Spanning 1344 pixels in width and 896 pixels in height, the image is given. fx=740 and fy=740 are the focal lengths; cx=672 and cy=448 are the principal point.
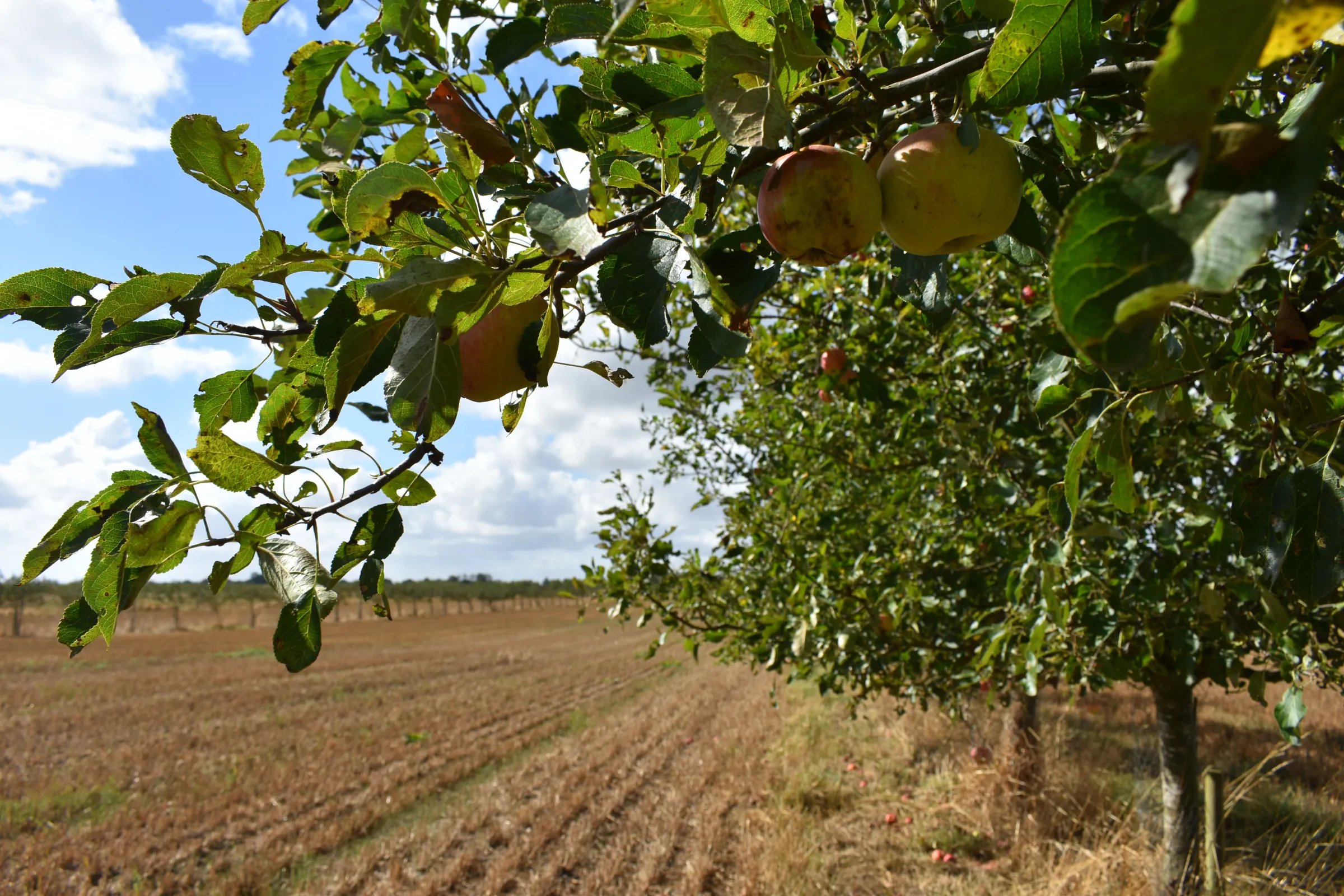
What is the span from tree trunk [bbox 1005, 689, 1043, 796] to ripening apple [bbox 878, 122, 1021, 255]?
797cm

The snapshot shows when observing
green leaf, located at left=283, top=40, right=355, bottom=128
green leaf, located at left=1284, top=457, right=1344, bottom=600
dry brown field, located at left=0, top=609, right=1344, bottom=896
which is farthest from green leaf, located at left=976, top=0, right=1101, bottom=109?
dry brown field, located at left=0, top=609, right=1344, bottom=896

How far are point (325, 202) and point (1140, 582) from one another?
3207mm

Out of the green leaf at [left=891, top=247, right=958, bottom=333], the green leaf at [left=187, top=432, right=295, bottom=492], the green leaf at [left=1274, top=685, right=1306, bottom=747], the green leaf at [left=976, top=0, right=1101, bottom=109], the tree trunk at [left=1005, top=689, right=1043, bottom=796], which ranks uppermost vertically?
the green leaf at [left=976, top=0, right=1101, bottom=109]

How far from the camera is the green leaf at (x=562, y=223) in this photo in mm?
610

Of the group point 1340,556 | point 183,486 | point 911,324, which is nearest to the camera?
point 183,486

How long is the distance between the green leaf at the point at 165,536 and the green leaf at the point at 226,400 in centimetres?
22

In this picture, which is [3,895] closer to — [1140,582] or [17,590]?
[1140,582]

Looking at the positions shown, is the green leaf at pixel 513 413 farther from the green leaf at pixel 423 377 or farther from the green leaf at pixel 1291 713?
the green leaf at pixel 1291 713

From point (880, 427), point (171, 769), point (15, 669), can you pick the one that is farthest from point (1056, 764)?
point (15, 669)

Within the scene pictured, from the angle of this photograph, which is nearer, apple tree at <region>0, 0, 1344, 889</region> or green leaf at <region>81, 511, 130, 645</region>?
apple tree at <region>0, 0, 1344, 889</region>

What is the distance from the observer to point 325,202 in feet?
4.90

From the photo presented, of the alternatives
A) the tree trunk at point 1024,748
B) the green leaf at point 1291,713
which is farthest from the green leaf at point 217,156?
the tree trunk at point 1024,748

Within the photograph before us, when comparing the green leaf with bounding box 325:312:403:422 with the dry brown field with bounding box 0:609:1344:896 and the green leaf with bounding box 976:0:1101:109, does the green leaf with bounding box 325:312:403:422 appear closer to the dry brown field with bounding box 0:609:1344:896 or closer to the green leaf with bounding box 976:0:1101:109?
the green leaf with bounding box 976:0:1101:109

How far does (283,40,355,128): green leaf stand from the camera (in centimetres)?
132
